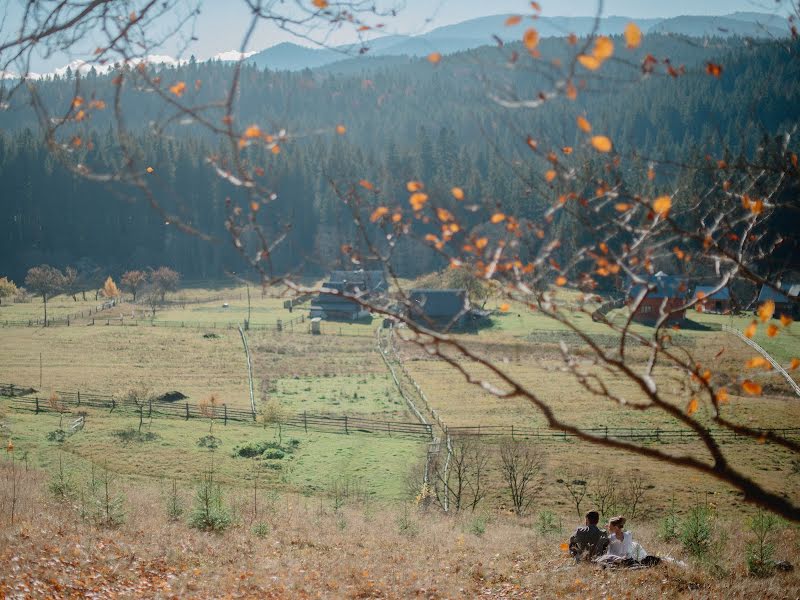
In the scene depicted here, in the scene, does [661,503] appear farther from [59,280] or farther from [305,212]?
[305,212]

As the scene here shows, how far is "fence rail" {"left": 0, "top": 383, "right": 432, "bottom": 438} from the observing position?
94.2 ft

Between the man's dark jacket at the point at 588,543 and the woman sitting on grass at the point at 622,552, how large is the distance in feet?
0.46

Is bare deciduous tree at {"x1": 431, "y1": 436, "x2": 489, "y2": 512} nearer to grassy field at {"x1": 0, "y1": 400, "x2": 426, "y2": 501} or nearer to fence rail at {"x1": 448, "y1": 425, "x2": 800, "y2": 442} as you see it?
grassy field at {"x1": 0, "y1": 400, "x2": 426, "y2": 501}

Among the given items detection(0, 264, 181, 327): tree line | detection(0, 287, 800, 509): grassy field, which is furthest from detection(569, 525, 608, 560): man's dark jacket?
detection(0, 264, 181, 327): tree line

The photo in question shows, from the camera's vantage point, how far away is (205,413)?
30031mm

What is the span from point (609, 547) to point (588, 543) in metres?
0.36

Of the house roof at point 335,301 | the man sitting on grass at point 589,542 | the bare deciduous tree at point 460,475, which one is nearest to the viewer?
the man sitting on grass at point 589,542

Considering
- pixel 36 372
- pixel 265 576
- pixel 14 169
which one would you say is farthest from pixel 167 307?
pixel 265 576

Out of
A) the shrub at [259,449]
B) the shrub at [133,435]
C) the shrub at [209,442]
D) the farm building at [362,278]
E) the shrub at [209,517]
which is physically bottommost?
the shrub at [259,449]

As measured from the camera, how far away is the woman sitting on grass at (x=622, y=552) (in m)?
11.9

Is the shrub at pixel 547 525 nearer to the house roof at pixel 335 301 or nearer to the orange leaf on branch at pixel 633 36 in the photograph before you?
the orange leaf on branch at pixel 633 36

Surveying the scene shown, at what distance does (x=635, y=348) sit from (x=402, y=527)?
33448 mm

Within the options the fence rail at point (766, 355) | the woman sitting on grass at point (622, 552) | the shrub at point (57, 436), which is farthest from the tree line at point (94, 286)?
the woman sitting on grass at point (622, 552)

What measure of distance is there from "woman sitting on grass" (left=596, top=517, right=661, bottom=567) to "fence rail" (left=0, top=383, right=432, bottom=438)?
51.8 feet
